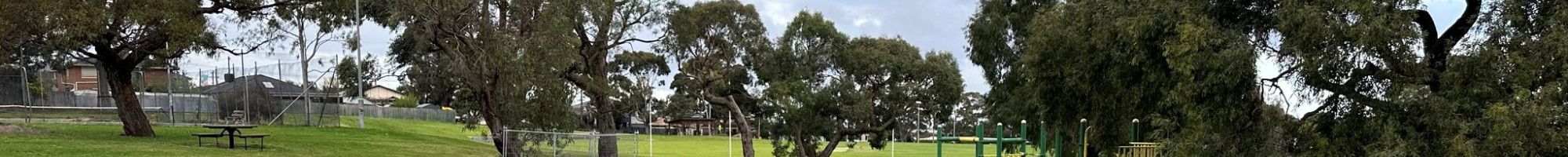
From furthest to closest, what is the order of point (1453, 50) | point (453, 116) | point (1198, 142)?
point (453, 116), point (1198, 142), point (1453, 50)

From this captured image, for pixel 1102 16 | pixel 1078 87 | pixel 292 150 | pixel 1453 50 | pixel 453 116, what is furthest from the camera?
pixel 453 116

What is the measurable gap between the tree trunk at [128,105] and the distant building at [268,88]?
10.5 m

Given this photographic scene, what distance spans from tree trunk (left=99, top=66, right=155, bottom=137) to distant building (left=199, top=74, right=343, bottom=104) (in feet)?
34.6

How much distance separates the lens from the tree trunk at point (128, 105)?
22109 millimetres

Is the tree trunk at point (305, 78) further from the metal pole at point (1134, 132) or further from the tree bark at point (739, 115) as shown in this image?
the metal pole at point (1134, 132)

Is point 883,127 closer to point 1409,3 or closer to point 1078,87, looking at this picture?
point 1078,87

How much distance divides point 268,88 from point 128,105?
12104 millimetres

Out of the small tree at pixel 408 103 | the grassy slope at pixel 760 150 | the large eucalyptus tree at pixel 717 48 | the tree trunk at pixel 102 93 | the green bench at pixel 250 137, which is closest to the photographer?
the green bench at pixel 250 137

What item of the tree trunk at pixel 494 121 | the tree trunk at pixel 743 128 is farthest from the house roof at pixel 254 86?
the tree trunk at pixel 494 121

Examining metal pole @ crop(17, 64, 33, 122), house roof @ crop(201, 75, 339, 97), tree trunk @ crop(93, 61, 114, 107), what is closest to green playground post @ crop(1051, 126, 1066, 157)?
metal pole @ crop(17, 64, 33, 122)

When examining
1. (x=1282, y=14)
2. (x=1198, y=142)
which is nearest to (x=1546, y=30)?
(x=1282, y=14)

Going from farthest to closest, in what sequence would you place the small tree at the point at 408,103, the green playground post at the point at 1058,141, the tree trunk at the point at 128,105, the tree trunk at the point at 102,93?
the small tree at the point at 408,103, the tree trunk at the point at 102,93, the tree trunk at the point at 128,105, the green playground post at the point at 1058,141

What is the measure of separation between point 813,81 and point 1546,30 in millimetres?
18995

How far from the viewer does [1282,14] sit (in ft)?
37.8
